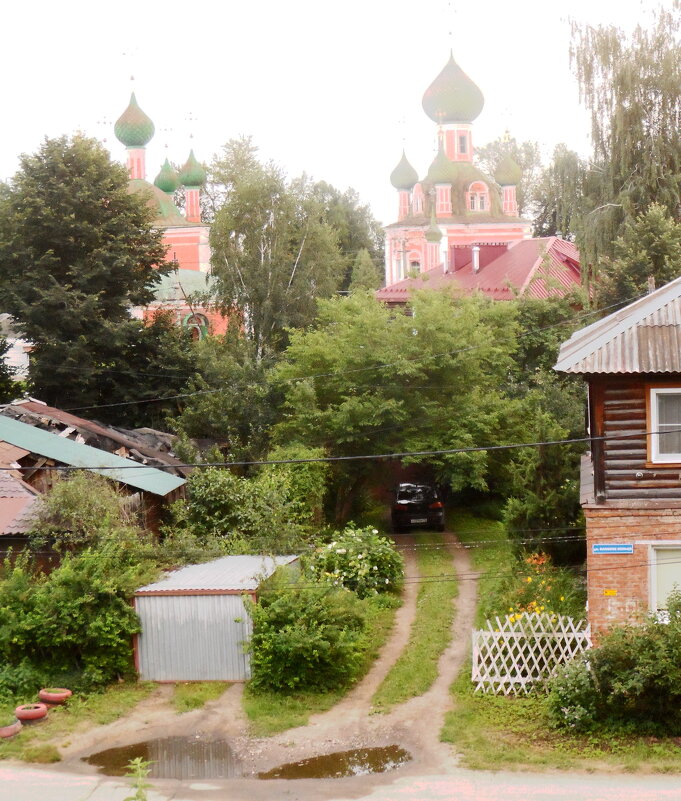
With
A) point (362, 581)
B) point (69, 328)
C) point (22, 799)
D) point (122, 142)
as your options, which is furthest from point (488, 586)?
point (122, 142)

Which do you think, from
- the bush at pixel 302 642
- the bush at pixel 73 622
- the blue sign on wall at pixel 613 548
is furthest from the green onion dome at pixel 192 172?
the blue sign on wall at pixel 613 548

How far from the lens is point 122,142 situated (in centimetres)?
6178

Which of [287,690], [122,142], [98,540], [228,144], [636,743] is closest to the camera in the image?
[636,743]

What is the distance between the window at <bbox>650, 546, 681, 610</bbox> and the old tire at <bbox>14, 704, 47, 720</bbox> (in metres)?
9.48

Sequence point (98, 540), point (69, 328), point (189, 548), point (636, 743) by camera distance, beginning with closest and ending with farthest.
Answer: point (636, 743)
point (98, 540)
point (189, 548)
point (69, 328)

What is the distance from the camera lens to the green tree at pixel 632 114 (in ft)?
109

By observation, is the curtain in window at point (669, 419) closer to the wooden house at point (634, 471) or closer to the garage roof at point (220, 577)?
the wooden house at point (634, 471)

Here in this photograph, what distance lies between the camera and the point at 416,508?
94.6 ft

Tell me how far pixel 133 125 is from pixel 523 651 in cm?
4923

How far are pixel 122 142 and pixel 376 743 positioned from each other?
51.7 meters

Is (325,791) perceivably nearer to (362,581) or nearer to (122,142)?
(362,581)

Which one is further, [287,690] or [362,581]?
[362,581]

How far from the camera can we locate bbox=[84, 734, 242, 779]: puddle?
1477cm

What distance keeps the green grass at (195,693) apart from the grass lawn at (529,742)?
12.7 feet
